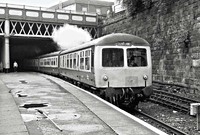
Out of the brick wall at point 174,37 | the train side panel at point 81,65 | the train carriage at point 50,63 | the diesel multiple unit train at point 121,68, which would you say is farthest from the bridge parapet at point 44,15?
the diesel multiple unit train at point 121,68

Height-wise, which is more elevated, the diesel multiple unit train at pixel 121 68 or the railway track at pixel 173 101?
the diesel multiple unit train at pixel 121 68

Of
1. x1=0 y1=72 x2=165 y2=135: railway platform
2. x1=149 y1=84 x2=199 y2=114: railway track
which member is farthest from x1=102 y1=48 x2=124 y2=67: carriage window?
x1=149 y1=84 x2=199 y2=114: railway track

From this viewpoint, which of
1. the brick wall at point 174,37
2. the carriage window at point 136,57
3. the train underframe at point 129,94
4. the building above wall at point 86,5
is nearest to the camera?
the train underframe at point 129,94

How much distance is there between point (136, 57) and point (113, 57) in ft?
2.97

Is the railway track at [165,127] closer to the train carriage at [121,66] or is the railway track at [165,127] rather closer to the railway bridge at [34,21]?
the train carriage at [121,66]

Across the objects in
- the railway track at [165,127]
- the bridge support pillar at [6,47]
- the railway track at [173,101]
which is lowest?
the railway track at [165,127]

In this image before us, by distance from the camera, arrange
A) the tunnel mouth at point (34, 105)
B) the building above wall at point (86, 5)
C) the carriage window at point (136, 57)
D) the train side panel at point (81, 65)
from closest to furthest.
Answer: the tunnel mouth at point (34, 105)
the carriage window at point (136, 57)
the train side panel at point (81, 65)
the building above wall at point (86, 5)

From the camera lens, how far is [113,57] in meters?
10.0

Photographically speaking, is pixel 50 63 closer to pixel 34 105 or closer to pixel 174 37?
pixel 174 37

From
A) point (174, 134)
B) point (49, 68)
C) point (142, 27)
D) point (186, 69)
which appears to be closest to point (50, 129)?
point (174, 134)

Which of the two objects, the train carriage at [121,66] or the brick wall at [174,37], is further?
the brick wall at [174,37]

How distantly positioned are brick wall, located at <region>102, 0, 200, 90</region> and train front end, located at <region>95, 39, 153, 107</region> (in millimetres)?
4150

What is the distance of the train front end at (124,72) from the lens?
9875 mm

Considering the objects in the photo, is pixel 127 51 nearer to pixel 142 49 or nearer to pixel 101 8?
pixel 142 49
